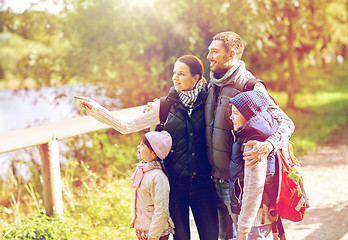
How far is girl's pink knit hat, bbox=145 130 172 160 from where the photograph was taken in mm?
3162

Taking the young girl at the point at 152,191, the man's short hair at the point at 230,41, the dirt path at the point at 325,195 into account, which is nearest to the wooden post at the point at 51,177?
the young girl at the point at 152,191

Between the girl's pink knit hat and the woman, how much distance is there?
0.08 metres

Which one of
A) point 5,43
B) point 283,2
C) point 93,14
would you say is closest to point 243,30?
point 283,2

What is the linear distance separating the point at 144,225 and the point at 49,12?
7.19 m

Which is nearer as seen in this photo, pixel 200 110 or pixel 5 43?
pixel 200 110

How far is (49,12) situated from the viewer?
30.5ft

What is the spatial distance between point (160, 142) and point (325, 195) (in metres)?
3.68

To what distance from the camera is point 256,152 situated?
2570mm

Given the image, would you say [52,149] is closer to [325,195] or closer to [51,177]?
[51,177]

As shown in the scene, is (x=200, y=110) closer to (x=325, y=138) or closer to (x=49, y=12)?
(x=49, y=12)

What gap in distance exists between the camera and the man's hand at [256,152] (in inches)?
101

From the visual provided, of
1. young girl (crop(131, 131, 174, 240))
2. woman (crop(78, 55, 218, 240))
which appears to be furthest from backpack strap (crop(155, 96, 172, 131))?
young girl (crop(131, 131, 174, 240))

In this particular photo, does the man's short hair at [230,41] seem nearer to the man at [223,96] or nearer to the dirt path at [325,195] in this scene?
the man at [223,96]

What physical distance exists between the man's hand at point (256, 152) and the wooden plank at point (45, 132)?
2.14 m
